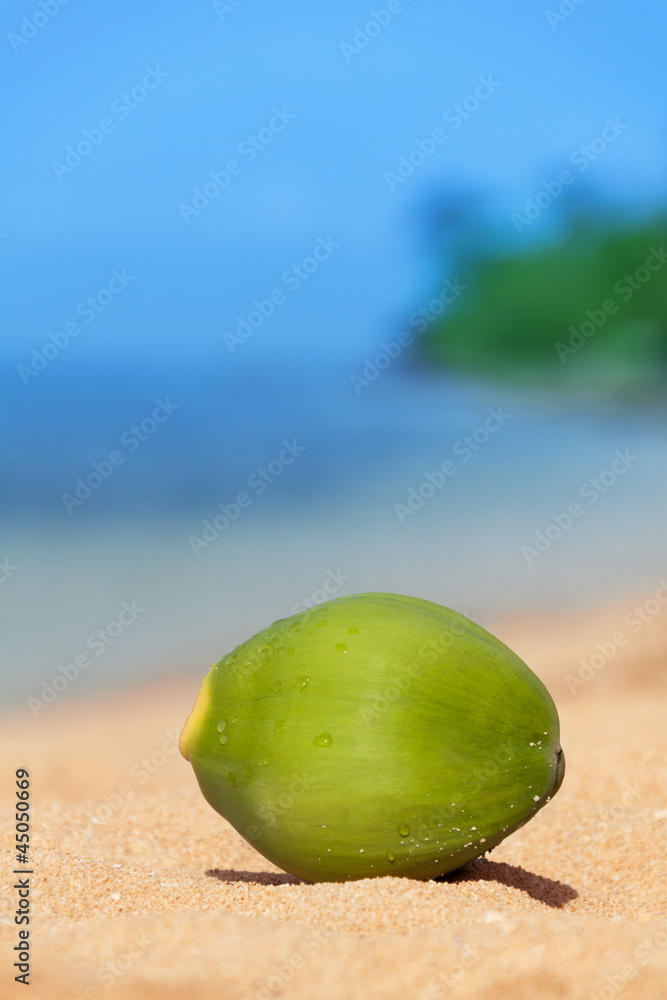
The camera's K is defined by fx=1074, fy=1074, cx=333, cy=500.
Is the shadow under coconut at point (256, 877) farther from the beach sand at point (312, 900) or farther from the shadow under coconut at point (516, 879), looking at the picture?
the shadow under coconut at point (516, 879)

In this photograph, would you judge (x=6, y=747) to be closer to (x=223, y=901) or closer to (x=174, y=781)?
(x=174, y=781)

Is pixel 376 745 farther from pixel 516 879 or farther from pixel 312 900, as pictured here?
pixel 516 879

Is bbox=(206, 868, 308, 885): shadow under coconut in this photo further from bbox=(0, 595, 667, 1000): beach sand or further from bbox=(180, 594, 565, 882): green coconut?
bbox=(180, 594, 565, 882): green coconut

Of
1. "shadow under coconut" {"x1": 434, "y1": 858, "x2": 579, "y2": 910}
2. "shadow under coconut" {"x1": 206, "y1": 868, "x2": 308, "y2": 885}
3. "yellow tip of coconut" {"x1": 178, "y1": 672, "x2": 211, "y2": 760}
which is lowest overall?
"shadow under coconut" {"x1": 206, "y1": 868, "x2": 308, "y2": 885}

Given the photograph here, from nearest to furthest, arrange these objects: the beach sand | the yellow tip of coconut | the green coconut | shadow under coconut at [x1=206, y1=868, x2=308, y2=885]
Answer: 1. the beach sand
2. the green coconut
3. the yellow tip of coconut
4. shadow under coconut at [x1=206, y1=868, x2=308, y2=885]

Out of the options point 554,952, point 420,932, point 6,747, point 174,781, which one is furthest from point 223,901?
point 6,747

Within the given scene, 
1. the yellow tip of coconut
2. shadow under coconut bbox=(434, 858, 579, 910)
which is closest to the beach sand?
shadow under coconut bbox=(434, 858, 579, 910)

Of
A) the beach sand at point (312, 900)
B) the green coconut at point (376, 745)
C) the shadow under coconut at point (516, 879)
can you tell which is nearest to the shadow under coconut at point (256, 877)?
the beach sand at point (312, 900)

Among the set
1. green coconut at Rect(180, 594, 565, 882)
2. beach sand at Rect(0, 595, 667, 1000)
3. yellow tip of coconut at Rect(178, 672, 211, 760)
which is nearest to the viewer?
beach sand at Rect(0, 595, 667, 1000)
